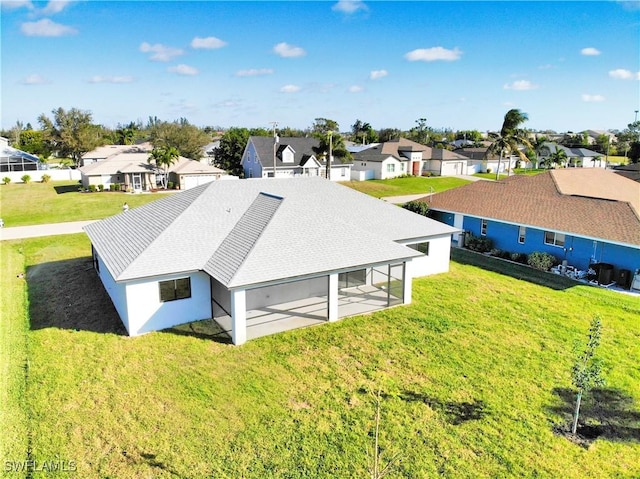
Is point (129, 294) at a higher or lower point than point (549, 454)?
higher

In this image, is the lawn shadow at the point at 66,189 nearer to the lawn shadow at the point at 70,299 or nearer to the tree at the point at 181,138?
the tree at the point at 181,138

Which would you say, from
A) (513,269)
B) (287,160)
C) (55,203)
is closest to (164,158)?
(55,203)

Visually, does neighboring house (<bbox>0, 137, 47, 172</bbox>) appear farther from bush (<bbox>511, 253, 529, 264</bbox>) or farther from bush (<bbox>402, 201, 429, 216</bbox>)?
bush (<bbox>511, 253, 529, 264</bbox>)

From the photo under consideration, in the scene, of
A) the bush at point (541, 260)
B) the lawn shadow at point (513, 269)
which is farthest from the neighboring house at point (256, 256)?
the bush at point (541, 260)

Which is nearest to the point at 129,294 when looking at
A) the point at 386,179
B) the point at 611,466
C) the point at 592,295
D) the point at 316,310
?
the point at 316,310

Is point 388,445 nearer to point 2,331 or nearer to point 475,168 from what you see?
point 2,331

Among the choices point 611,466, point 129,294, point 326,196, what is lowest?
point 611,466
